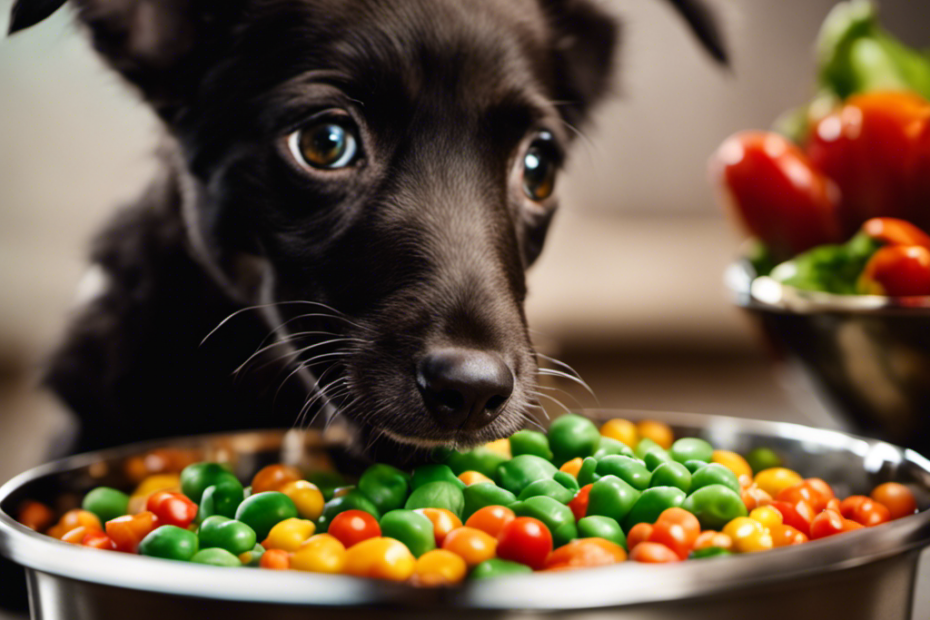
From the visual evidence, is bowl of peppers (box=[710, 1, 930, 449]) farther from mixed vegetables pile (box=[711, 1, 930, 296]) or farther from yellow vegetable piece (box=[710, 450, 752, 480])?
yellow vegetable piece (box=[710, 450, 752, 480])

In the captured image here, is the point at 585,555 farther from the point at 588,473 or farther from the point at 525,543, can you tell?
the point at 588,473

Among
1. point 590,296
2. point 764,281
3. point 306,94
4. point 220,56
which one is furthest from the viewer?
point 590,296

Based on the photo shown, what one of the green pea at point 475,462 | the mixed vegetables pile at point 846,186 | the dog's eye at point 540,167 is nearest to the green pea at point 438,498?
the green pea at point 475,462

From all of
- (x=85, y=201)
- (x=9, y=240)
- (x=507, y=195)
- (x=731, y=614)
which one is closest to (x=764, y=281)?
(x=507, y=195)

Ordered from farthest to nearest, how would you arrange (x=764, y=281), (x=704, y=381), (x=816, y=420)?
(x=704, y=381), (x=816, y=420), (x=764, y=281)

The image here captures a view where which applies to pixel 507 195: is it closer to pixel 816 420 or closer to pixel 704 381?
pixel 816 420

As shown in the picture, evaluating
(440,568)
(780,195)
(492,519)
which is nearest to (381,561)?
(440,568)

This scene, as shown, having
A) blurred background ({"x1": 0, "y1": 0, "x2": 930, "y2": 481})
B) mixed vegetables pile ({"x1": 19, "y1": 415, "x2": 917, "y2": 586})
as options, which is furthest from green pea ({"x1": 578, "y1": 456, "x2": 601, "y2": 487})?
blurred background ({"x1": 0, "y1": 0, "x2": 930, "y2": 481})
